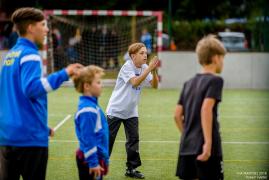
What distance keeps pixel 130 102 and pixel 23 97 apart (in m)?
2.99

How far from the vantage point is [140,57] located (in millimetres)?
A: 8234

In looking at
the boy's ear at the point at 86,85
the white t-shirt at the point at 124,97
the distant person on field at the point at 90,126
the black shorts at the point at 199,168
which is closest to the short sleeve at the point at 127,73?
the white t-shirt at the point at 124,97

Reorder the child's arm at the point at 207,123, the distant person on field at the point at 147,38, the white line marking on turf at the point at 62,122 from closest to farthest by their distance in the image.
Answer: the child's arm at the point at 207,123, the white line marking on turf at the point at 62,122, the distant person on field at the point at 147,38

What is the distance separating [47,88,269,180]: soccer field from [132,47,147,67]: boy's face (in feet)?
4.34

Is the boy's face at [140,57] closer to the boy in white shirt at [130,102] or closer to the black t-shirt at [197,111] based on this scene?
the boy in white shirt at [130,102]

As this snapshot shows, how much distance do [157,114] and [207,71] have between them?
31.6 ft

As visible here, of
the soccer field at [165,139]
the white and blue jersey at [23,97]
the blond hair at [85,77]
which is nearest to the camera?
the white and blue jersey at [23,97]

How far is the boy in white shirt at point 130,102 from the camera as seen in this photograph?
8.23 m

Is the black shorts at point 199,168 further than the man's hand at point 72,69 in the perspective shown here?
Yes

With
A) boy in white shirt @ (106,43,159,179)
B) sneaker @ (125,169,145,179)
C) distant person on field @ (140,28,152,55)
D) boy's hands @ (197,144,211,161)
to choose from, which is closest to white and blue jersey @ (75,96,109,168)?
boy's hands @ (197,144,211,161)

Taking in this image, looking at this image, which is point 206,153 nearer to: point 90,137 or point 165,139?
point 90,137

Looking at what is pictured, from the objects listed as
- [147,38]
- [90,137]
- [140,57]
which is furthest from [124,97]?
[147,38]

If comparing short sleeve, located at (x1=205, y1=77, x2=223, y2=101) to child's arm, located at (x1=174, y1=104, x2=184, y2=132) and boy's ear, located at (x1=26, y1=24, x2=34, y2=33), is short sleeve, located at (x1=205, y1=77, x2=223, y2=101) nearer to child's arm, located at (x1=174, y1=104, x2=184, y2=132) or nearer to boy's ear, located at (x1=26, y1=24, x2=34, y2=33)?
child's arm, located at (x1=174, y1=104, x2=184, y2=132)

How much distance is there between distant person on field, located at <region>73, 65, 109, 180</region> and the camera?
18.5 feet
